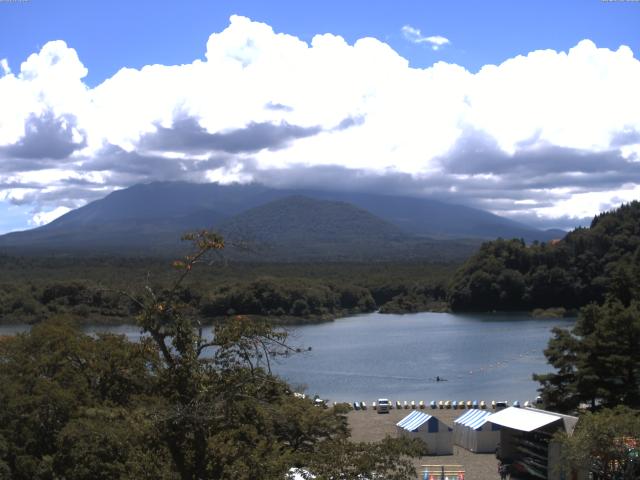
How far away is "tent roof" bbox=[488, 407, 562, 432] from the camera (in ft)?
63.0

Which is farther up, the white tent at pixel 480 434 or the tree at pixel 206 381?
the tree at pixel 206 381

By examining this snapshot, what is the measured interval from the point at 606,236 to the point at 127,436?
255 ft

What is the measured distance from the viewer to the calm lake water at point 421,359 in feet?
122

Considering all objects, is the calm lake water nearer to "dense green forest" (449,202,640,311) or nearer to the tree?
"dense green forest" (449,202,640,311)

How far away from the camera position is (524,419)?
65.9 ft

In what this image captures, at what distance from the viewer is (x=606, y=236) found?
81625mm

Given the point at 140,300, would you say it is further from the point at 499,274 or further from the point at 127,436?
the point at 499,274

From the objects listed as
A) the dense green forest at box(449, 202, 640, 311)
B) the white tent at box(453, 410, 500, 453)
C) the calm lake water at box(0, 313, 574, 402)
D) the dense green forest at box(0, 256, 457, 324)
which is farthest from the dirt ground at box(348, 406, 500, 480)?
the dense green forest at box(449, 202, 640, 311)

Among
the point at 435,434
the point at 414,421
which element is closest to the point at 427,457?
the point at 435,434

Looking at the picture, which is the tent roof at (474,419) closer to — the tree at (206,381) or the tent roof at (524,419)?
the tent roof at (524,419)

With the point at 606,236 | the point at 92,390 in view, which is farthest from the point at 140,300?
the point at 606,236

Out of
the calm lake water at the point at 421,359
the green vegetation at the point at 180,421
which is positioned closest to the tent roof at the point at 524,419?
the calm lake water at the point at 421,359

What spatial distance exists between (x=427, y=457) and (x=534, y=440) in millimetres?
3911

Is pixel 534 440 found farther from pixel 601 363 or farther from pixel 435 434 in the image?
pixel 435 434
